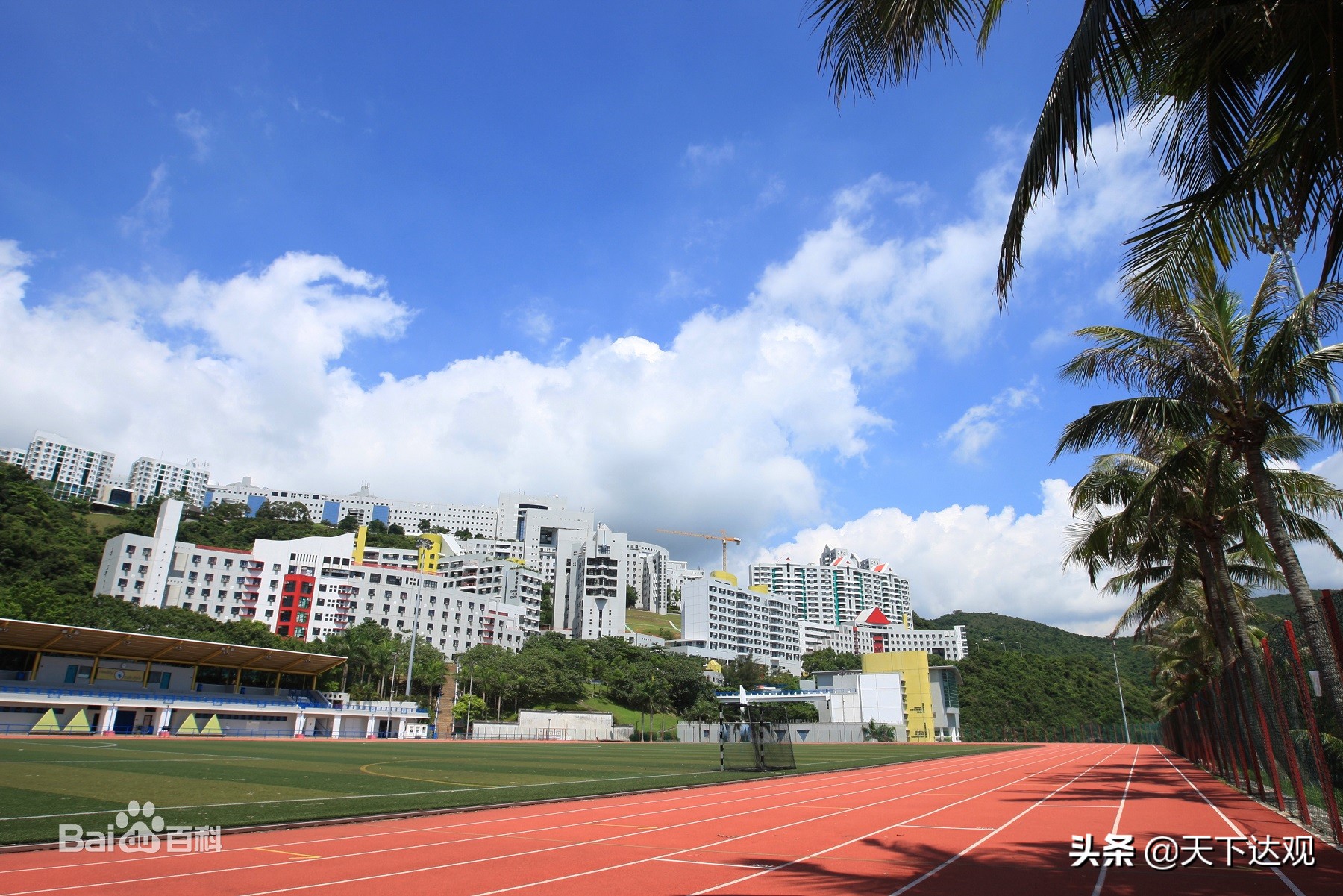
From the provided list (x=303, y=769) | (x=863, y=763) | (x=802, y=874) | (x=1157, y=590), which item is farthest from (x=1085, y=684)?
(x=802, y=874)

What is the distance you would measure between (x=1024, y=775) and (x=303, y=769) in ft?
76.9

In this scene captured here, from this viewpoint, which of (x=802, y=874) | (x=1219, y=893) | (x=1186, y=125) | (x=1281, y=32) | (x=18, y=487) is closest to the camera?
(x=1281, y=32)

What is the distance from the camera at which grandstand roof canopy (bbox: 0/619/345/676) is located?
167ft

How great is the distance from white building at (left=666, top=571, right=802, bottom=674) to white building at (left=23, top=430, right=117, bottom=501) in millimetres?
133609

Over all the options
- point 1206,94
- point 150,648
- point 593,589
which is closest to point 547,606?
point 593,589

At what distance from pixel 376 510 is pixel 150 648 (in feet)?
435

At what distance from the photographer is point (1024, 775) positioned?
25.6m

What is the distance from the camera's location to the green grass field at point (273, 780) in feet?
41.6

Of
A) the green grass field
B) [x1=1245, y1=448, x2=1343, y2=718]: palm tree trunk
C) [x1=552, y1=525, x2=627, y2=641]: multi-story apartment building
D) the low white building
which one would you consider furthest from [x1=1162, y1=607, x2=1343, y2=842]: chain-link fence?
[x1=552, y1=525, x2=627, y2=641]: multi-story apartment building

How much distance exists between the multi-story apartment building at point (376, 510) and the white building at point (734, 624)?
7424 cm

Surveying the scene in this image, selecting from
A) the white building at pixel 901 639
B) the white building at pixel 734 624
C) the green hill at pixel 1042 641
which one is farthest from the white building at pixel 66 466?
the green hill at pixel 1042 641

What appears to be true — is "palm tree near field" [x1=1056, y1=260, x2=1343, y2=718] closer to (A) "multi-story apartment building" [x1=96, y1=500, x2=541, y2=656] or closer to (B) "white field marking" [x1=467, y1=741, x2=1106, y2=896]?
(B) "white field marking" [x1=467, y1=741, x2=1106, y2=896]

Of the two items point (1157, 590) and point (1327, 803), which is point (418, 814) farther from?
point (1157, 590)

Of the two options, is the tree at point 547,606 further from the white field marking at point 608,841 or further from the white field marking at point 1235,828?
the white field marking at point 608,841
